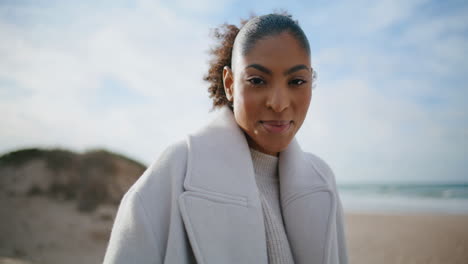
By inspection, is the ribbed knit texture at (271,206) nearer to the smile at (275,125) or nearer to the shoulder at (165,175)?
the smile at (275,125)

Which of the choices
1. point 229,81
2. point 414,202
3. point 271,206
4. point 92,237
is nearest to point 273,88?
point 229,81

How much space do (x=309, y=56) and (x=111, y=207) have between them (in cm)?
861

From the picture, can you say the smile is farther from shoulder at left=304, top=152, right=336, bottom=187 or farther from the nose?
shoulder at left=304, top=152, right=336, bottom=187

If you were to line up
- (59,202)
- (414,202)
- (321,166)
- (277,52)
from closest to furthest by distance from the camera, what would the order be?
(277,52), (321,166), (59,202), (414,202)

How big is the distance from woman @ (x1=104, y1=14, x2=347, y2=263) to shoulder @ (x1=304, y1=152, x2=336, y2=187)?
0.11m

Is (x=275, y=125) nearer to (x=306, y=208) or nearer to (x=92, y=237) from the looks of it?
(x=306, y=208)

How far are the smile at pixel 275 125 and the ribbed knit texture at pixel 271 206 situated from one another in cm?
27

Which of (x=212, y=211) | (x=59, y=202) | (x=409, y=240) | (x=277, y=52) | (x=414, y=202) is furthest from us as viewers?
(x=414, y=202)

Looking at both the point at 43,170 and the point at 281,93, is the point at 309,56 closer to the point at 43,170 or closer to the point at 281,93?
the point at 281,93

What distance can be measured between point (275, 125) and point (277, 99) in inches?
5.4

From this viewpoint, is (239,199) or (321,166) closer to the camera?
(239,199)

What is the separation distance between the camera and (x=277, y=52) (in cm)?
142

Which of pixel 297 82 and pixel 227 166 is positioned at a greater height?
pixel 297 82

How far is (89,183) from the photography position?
29.0 feet
